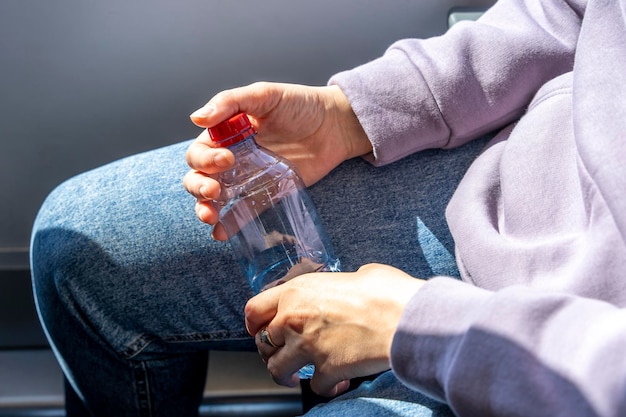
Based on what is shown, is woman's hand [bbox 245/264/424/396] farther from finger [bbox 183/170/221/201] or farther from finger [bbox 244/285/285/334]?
finger [bbox 183/170/221/201]

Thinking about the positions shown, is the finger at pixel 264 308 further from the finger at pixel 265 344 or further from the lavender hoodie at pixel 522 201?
the lavender hoodie at pixel 522 201

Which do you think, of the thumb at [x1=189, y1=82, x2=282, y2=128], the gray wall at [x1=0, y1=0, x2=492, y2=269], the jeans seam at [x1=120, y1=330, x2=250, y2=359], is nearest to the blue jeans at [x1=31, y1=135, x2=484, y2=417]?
the jeans seam at [x1=120, y1=330, x2=250, y2=359]

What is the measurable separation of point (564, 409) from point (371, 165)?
42 cm

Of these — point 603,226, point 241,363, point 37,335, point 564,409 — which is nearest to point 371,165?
point 603,226

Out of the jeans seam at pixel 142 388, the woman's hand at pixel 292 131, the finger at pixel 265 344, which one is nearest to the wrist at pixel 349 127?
the woman's hand at pixel 292 131

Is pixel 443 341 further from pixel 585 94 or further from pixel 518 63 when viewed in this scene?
pixel 518 63

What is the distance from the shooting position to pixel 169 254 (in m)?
0.83

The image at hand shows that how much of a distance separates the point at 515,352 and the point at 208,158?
15.4 inches

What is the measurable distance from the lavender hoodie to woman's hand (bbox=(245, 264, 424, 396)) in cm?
7

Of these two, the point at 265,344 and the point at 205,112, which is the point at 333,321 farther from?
the point at 205,112

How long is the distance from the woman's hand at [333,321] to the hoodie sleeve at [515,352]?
0.25 feet

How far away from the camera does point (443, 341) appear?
57 centimetres

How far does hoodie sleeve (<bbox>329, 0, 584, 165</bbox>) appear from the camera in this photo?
0.83 m

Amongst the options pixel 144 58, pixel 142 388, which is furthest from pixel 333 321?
pixel 144 58
